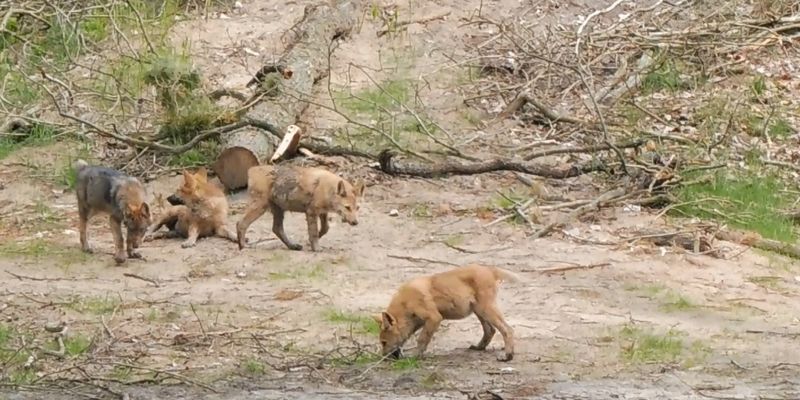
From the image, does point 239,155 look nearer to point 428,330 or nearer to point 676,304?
point 676,304

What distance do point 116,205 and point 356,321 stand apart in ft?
8.65

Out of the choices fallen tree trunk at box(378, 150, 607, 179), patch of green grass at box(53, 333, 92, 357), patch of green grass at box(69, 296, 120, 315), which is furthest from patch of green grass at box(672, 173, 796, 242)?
patch of green grass at box(53, 333, 92, 357)

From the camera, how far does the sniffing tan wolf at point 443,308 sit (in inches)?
303

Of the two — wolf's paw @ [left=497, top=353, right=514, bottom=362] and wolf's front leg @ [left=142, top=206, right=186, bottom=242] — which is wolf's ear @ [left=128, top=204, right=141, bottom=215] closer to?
wolf's front leg @ [left=142, top=206, right=186, bottom=242]

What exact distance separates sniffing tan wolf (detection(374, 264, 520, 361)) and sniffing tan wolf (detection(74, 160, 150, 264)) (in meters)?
2.98

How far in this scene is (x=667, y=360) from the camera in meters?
7.86

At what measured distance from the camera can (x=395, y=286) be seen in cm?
951

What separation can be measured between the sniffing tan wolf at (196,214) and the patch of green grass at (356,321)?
7.77 ft

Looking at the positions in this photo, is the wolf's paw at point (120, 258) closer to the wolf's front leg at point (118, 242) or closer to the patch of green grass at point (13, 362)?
the wolf's front leg at point (118, 242)

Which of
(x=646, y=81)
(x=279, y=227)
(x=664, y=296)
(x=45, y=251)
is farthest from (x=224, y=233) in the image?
(x=646, y=81)

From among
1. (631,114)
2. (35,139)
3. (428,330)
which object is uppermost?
(631,114)

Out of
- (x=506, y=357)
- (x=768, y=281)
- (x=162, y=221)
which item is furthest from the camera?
(x=162, y=221)

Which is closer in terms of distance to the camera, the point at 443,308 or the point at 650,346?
the point at 443,308

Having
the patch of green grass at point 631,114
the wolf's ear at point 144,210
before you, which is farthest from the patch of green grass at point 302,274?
the patch of green grass at point 631,114
